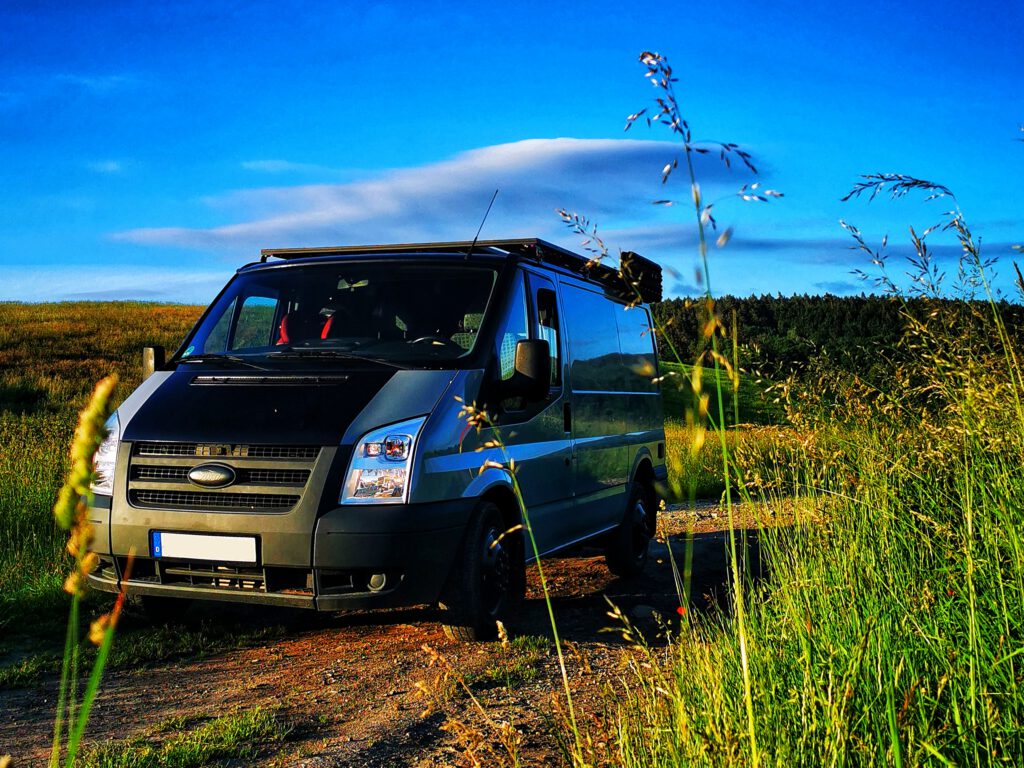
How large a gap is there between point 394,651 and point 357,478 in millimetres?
1223

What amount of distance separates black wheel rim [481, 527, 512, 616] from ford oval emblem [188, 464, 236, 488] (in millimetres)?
1510

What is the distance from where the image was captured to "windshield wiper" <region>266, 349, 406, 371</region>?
5.69 metres

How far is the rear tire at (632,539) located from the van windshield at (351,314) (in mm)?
2963

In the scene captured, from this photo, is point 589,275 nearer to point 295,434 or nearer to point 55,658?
point 295,434

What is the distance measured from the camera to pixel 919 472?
4.78 metres

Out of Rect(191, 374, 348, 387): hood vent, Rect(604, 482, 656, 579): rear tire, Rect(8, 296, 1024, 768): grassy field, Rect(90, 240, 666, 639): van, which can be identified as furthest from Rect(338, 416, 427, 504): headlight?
Rect(604, 482, 656, 579): rear tire

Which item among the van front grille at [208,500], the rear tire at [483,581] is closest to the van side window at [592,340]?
the rear tire at [483,581]

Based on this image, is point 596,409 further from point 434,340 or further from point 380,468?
point 380,468

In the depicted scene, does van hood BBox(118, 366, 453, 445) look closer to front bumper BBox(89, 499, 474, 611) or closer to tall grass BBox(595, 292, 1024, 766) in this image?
front bumper BBox(89, 499, 474, 611)

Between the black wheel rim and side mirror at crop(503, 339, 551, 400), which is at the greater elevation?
side mirror at crop(503, 339, 551, 400)

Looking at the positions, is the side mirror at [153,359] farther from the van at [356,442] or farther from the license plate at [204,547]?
the license plate at [204,547]

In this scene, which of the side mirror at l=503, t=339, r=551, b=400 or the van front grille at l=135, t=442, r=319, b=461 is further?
the side mirror at l=503, t=339, r=551, b=400

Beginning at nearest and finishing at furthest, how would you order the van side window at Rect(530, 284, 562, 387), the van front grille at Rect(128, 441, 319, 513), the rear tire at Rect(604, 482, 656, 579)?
the van front grille at Rect(128, 441, 319, 513), the van side window at Rect(530, 284, 562, 387), the rear tire at Rect(604, 482, 656, 579)

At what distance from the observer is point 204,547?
5.21 m
